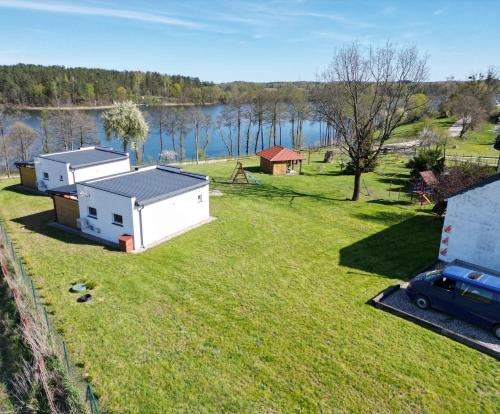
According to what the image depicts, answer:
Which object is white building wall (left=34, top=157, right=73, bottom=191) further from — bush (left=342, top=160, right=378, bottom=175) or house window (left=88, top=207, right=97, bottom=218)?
bush (left=342, top=160, right=378, bottom=175)

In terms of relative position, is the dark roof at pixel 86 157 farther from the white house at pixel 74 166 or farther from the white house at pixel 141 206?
the white house at pixel 141 206

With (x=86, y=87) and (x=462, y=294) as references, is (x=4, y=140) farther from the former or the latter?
(x=86, y=87)

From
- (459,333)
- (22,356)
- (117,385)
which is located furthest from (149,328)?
(459,333)

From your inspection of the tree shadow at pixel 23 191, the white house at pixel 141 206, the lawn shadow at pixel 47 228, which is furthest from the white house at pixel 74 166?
the white house at pixel 141 206

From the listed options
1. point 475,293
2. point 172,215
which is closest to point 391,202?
point 475,293

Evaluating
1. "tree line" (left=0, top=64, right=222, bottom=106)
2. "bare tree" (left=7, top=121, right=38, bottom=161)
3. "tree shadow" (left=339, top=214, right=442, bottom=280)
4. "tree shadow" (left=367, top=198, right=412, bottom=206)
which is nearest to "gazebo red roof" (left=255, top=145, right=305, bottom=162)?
"tree shadow" (left=367, top=198, right=412, bottom=206)
